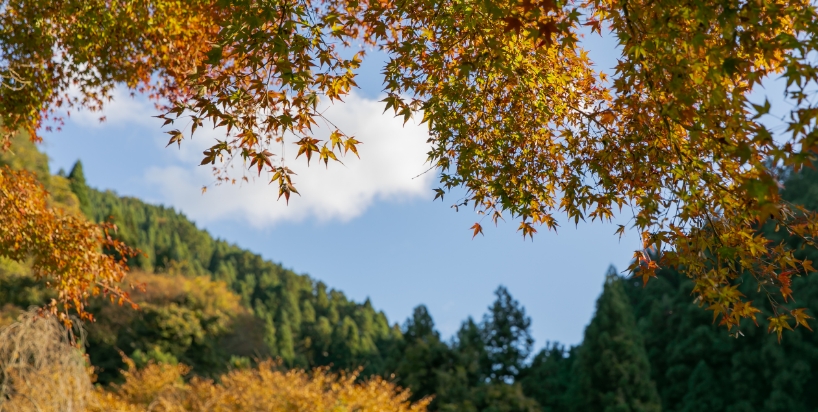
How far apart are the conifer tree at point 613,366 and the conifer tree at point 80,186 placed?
18.8 meters

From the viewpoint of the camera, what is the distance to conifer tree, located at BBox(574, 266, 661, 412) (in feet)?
60.5

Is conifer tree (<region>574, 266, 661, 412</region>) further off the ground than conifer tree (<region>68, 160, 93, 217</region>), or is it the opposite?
conifer tree (<region>68, 160, 93, 217</region>)

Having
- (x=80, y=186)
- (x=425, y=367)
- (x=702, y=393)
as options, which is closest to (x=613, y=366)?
(x=702, y=393)

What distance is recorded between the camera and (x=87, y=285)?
4.90 meters

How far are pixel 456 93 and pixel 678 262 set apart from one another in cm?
128

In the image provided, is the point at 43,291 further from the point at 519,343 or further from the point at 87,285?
the point at 87,285

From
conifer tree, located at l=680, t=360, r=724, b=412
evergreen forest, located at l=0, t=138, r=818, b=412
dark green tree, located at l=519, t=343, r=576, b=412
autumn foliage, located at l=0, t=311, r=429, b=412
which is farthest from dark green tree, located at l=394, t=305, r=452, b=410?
conifer tree, located at l=680, t=360, r=724, b=412

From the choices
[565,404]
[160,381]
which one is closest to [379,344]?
[565,404]

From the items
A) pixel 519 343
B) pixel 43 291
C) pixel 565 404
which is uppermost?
pixel 43 291

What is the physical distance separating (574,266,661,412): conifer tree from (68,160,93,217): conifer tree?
18752 millimetres

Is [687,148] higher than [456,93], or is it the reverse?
[456,93]

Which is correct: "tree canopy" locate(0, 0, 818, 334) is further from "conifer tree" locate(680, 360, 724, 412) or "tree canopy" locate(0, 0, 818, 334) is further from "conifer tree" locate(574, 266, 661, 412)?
"conifer tree" locate(680, 360, 724, 412)

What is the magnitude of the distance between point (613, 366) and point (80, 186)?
21749mm

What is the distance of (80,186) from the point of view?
89.6ft
